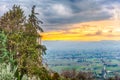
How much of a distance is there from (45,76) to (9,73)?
1044 inches

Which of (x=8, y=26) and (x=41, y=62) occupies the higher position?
(x=8, y=26)

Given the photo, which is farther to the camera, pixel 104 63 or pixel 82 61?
pixel 82 61

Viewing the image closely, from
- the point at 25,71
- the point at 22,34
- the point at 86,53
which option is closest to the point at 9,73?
the point at 25,71

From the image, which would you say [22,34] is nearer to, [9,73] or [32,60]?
[32,60]

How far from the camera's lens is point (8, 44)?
49.0 meters

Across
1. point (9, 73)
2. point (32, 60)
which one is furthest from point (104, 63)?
point (9, 73)

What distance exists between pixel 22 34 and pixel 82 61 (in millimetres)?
98941

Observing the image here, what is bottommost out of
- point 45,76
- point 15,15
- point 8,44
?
point 45,76

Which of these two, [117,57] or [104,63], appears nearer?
[104,63]

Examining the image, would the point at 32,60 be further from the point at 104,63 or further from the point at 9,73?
the point at 104,63

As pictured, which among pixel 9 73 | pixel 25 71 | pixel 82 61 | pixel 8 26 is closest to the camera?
pixel 9 73

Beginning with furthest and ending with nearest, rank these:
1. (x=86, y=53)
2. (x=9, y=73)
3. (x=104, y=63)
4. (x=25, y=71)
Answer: (x=86, y=53) < (x=104, y=63) < (x=25, y=71) < (x=9, y=73)

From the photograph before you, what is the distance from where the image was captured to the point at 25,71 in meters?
47.6

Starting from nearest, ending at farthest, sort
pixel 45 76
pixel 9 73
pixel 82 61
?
pixel 9 73 → pixel 45 76 → pixel 82 61
